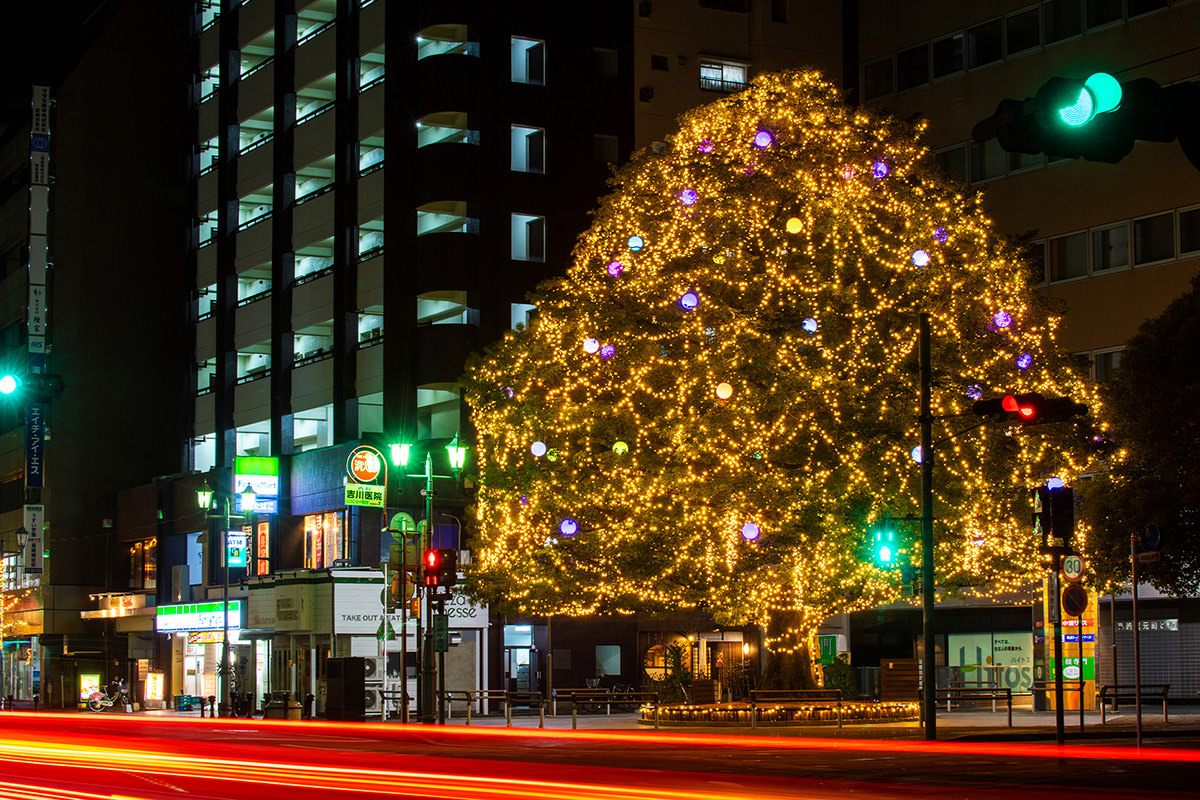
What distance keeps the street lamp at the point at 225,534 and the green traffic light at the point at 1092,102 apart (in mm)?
46443

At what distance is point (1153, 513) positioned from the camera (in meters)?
33.9

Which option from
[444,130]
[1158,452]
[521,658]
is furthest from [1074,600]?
[444,130]

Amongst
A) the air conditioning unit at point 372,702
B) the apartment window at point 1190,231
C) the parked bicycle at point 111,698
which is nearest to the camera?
the apartment window at point 1190,231

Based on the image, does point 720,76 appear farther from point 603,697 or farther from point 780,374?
point 780,374

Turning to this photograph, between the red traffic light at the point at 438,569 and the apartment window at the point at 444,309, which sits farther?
the apartment window at the point at 444,309

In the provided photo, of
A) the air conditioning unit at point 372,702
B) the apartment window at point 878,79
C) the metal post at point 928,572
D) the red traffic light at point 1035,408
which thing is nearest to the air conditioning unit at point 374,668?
the air conditioning unit at point 372,702

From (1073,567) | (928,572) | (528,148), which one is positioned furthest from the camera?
(528,148)

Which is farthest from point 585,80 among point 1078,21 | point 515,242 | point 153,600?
point 153,600

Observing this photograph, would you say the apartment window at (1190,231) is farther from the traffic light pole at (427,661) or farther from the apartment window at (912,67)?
the traffic light pole at (427,661)

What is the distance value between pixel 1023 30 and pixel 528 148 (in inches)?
711

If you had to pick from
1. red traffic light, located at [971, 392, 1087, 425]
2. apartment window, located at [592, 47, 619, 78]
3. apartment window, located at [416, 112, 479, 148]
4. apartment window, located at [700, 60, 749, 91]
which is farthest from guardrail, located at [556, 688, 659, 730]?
apartment window, located at [700, 60, 749, 91]

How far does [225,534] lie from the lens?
5412 centimetres

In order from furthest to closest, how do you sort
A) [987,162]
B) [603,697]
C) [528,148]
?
[528,148] < [987,162] < [603,697]

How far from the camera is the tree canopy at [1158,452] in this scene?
108ft
